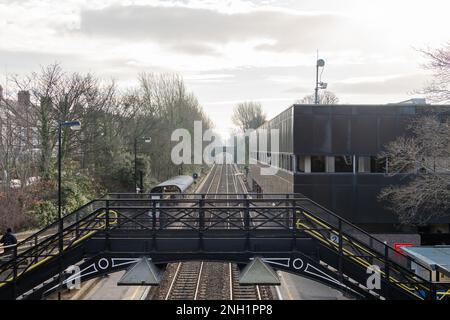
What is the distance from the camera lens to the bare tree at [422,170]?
20.3 m

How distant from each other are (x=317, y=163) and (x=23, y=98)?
24630 mm

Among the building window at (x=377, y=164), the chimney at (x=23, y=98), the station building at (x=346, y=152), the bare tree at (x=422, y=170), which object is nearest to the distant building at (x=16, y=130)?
the chimney at (x=23, y=98)

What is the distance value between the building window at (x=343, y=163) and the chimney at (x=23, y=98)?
24.1 meters

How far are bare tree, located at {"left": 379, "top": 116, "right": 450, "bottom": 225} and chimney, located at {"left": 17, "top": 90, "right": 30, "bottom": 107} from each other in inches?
1059

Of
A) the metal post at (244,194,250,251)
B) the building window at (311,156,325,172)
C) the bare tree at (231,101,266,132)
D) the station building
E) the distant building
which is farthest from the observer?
the bare tree at (231,101,266,132)

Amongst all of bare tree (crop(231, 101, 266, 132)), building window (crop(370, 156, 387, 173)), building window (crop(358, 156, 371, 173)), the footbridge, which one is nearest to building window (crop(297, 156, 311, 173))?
building window (crop(358, 156, 371, 173))

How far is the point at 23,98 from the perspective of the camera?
34.5 m

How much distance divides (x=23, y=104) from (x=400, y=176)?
27998 mm

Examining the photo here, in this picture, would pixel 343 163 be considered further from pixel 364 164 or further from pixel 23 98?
pixel 23 98

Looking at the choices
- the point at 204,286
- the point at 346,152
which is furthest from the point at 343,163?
the point at 204,286

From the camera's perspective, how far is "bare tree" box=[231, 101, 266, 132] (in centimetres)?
12700

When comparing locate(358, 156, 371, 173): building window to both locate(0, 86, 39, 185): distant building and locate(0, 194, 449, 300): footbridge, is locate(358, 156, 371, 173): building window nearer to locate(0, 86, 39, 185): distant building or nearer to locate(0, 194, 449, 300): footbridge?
locate(0, 194, 449, 300): footbridge

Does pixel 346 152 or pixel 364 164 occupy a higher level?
pixel 346 152
